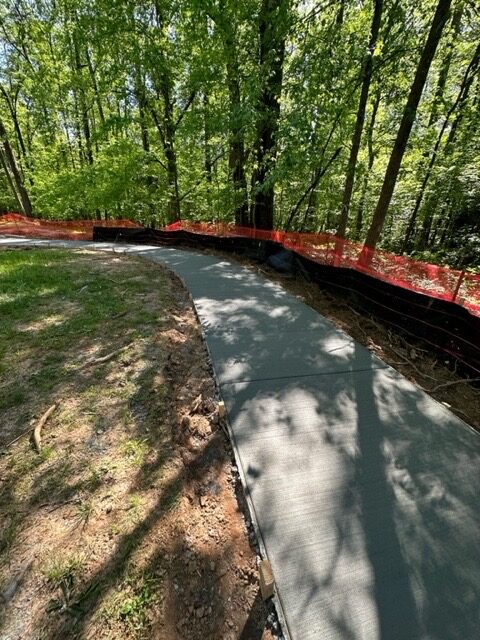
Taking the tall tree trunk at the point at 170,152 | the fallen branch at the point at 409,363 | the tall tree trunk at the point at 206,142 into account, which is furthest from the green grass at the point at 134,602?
the tall tree trunk at the point at 170,152

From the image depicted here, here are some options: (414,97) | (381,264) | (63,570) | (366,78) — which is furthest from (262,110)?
(63,570)

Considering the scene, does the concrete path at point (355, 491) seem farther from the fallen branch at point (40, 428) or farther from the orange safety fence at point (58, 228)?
the orange safety fence at point (58, 228)

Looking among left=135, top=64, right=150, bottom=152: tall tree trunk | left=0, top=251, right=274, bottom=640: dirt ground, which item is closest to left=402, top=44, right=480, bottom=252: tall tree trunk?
left=0, top=251, right=274, bottom=640: dirt ground

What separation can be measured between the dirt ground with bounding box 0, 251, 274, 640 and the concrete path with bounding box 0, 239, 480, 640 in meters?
0.22

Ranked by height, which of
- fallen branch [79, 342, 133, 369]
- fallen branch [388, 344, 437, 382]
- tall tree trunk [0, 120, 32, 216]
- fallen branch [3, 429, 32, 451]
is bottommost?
fallen branch [388, 344, 437, 382]

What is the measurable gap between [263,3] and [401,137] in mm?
5711

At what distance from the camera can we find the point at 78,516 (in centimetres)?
190

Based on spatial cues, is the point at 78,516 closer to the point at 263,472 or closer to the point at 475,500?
the point at 263,472

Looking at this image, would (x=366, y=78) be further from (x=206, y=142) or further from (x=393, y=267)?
(x=206, y=142)

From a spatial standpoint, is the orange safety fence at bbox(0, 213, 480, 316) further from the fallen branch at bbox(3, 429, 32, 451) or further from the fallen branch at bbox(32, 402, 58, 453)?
the fallen branch at bbox(3, 429, 32, 451)

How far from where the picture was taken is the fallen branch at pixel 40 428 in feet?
7.77

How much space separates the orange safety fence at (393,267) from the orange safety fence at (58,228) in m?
9.49

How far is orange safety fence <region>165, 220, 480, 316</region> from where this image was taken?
3.91m

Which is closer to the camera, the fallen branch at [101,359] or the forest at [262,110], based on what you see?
the fallen branch at [101,359]
